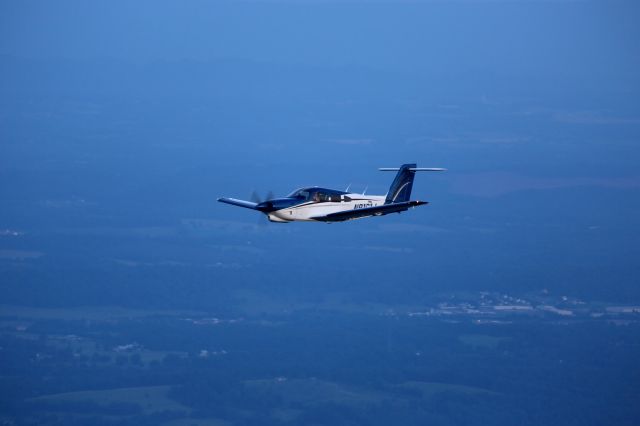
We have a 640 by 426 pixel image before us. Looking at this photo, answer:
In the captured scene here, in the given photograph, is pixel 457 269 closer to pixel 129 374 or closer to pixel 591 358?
pixel 591 358

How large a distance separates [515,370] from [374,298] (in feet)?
109

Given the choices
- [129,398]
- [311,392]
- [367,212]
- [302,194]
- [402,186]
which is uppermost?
[402,186]

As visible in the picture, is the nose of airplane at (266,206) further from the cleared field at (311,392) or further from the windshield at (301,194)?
the cleared field at (311,392)

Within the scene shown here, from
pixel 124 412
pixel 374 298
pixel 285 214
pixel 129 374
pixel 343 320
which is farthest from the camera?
pixel 374 298

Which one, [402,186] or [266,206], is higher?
[402,186]

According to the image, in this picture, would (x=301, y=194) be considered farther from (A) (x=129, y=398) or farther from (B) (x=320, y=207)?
(A) (x=129, y=398)

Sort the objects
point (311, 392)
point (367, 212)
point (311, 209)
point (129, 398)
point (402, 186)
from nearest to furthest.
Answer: point (367, 212)
point (311, 209)
point (402, 186)
point (311, 392)
point (129, 398)

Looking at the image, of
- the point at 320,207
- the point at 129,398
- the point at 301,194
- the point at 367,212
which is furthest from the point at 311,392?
the point at 367,212

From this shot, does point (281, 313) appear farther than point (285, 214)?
Yes

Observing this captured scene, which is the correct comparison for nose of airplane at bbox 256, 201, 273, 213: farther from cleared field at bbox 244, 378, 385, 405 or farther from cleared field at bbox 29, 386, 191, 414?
cleared field at bbox 244, 378, 385, 405

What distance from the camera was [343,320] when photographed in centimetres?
15625

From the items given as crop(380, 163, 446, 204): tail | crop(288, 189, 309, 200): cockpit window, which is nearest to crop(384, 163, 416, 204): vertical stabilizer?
crop(380, 163, 446, 204): tail

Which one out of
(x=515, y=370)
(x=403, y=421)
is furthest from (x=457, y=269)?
(x=403, y=421)

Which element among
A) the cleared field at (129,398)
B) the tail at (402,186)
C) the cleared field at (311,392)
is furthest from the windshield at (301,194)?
the cleared field at (311,392)
